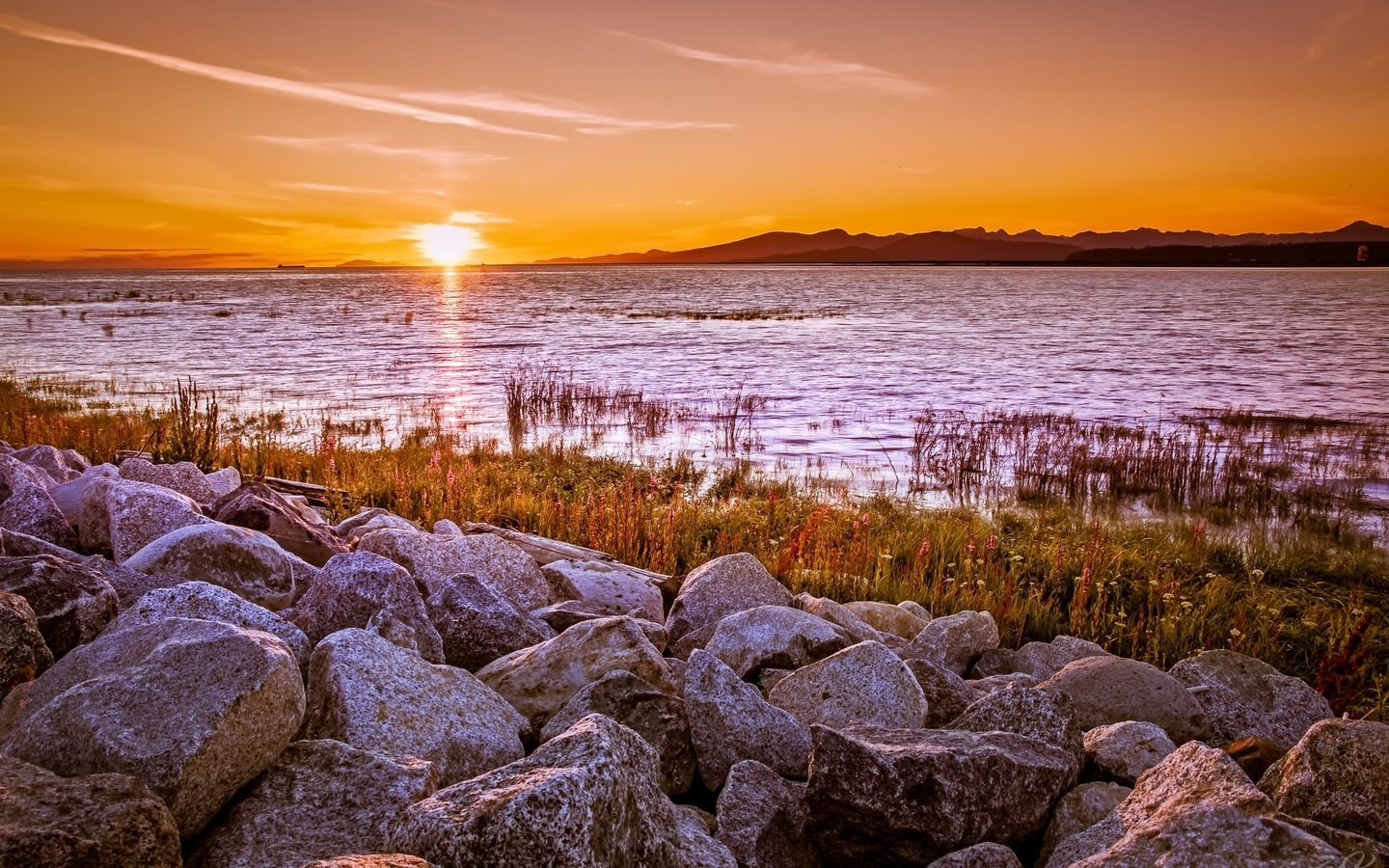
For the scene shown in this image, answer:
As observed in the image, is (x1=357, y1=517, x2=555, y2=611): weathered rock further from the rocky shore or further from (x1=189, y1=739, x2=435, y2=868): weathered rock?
→ (x1=189, y1=739, x2=435, y2=868): weathered rock

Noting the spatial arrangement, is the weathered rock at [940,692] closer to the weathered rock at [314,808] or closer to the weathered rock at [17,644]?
the weathered rock at [314,808]

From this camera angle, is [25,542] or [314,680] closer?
[314,680]

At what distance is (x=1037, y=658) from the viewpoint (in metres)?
6.59

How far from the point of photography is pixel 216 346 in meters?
39.7

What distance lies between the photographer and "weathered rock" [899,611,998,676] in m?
6.64

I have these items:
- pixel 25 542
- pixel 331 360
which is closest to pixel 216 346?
pixel 331 360

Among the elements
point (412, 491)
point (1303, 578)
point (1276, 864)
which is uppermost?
point (1276, 864)

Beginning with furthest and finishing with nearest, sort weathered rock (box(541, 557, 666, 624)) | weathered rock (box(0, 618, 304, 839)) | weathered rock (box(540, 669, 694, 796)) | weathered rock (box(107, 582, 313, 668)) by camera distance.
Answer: weathered rock (box(541, 557, 666, 624)) → weathered rock (box(107, 582, 313, 668)) → weathered rock (box(540, 669, 694, 796)) → weathered rock (box(0, 618, 304, 839))

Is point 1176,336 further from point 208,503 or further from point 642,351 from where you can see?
point 208,503

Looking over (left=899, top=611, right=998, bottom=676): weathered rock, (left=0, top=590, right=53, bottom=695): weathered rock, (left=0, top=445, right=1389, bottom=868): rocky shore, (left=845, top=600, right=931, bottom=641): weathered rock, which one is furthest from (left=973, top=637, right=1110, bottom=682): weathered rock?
(left=0, top=590, right=53, bottom=695): weathered rock

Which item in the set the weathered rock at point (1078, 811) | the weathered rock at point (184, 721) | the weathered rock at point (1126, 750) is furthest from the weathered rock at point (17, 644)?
the weathered rock at point (1126, 750)

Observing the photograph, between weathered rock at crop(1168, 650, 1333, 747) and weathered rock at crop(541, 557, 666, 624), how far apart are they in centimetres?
384

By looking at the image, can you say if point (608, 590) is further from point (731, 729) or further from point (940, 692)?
point (731, 729)

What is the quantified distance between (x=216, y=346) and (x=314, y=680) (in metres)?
41.5
